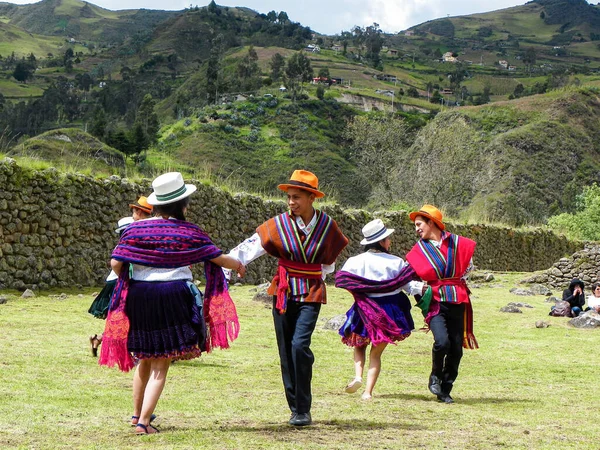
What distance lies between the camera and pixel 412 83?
17012 centimetres

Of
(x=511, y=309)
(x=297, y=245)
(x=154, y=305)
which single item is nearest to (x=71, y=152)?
(x=511, y=309)

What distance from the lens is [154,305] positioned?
19.7ft

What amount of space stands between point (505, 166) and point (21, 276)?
61023mm

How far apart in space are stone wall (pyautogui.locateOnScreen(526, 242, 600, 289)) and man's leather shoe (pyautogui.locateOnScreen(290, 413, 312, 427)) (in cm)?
2206

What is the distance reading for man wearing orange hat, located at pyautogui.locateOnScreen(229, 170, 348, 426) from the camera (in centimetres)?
681

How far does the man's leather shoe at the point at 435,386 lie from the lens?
331 inches

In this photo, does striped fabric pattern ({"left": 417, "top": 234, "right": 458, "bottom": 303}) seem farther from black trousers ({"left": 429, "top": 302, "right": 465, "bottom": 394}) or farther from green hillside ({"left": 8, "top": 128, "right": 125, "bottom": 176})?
green hillside ({"left": 8, "top": 128, "right": 125, "bottom": 176})

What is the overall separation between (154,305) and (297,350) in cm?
129

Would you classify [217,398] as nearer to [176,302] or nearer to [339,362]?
[176,302]

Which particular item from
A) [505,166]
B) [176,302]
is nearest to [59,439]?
[176,302]

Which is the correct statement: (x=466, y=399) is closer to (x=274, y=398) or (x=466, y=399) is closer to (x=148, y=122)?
(x=274, y=398)

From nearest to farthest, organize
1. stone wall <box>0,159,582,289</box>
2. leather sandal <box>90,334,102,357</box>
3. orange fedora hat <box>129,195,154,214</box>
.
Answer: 1. orange fedora hat <box>129,195,154,214</box>
2. leather sandal <box>90,334,102,357</box>
3. stone wall <box>0,159,582,289</box>

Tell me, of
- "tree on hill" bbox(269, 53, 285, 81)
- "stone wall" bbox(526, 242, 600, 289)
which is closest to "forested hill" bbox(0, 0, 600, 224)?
"tree on hill" bbox(269, 53, 285, 81)

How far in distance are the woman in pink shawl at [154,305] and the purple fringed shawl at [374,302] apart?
2.50 m
